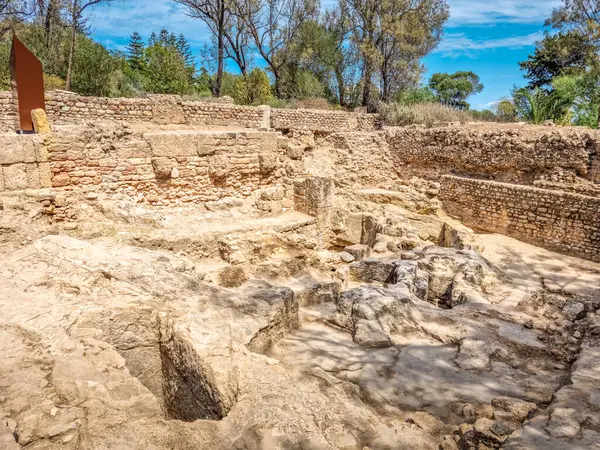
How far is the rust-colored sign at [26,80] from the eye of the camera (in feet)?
23.3

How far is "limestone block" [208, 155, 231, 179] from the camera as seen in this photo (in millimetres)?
7887

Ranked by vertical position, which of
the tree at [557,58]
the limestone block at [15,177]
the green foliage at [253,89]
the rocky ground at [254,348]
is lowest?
the rocky ground at [254,348]

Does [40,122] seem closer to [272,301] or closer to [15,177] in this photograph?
[15,177]

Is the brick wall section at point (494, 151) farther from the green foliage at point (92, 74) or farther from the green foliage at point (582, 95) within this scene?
the green foliage at point (92, 74)

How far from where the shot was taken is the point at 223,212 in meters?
7.87

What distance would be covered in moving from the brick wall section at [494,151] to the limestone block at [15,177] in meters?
11.2

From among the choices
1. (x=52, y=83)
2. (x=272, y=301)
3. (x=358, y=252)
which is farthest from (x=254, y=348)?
(x=52, y=83)

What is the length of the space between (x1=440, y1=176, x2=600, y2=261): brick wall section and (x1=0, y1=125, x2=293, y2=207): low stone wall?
5.70 meters

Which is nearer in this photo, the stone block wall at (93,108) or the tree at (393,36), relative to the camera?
the stone block wall at (93,108)

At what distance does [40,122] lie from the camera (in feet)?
22.3

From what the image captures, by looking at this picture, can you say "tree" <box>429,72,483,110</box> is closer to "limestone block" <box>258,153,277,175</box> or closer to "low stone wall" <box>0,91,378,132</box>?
"low stone wall" <box>0,91,378,132</box>

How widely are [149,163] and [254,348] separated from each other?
4634mm

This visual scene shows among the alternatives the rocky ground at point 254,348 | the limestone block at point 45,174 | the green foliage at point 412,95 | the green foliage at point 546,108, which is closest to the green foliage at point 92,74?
the limestone block at point 45,174

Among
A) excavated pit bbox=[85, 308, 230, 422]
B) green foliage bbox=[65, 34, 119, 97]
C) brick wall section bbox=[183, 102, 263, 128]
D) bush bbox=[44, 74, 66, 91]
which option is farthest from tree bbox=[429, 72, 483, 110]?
excavated pit bbox=[85, 308, 230, 422]
